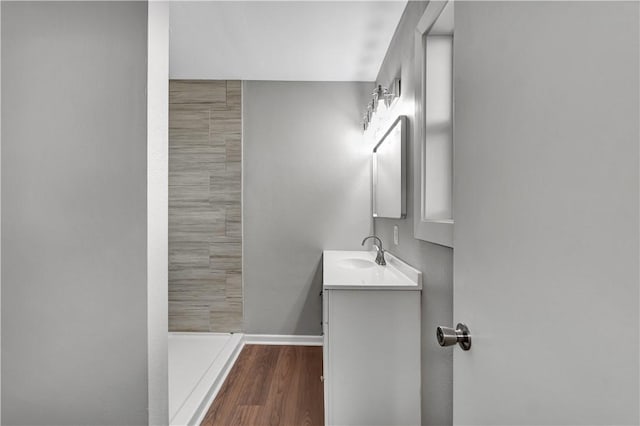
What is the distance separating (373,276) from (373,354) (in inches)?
16.5

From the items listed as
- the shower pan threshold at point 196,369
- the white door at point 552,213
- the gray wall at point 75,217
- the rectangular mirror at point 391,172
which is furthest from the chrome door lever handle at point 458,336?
the shower pan threshold at point 196,369

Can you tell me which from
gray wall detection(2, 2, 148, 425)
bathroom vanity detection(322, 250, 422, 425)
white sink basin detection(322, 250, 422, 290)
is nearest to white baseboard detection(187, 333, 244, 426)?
bathroom vanity detection(322, 250, 422, 425)

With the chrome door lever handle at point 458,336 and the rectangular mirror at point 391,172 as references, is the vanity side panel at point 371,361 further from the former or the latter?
the chrome door lever handle at point 458,336


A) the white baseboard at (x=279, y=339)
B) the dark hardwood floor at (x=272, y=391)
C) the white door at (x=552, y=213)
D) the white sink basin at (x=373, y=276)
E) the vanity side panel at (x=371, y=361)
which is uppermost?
the white door at (x=552, y=213)

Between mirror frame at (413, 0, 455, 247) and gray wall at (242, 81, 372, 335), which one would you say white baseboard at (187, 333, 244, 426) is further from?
mirror frame at (413, 0, 455, 247)

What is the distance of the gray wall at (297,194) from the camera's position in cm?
334

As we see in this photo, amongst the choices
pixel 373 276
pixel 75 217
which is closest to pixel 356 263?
pixel 373 276

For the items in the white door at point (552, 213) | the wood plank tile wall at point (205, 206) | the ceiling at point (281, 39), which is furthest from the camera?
the wood plank tile wall at point (205, 206)

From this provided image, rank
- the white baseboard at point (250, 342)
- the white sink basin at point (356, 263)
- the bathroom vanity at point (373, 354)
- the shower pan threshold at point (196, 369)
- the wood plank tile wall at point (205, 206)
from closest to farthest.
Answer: the bathroom vanity at point (373, 354) < the shower pan threshold at point (196, 369) < the white baseboard at point (250, 342) < the white sink basin at point (356, 263) < the wood plank tile wall at point (205, 206)

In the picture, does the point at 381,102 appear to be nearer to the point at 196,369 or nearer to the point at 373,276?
the point at 373,276

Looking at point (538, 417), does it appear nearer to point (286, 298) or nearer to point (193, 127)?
point (286, 298)

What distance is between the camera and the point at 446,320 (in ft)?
4.72

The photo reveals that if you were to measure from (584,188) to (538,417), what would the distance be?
31 cm

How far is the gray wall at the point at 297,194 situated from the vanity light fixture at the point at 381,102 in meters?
0.44
